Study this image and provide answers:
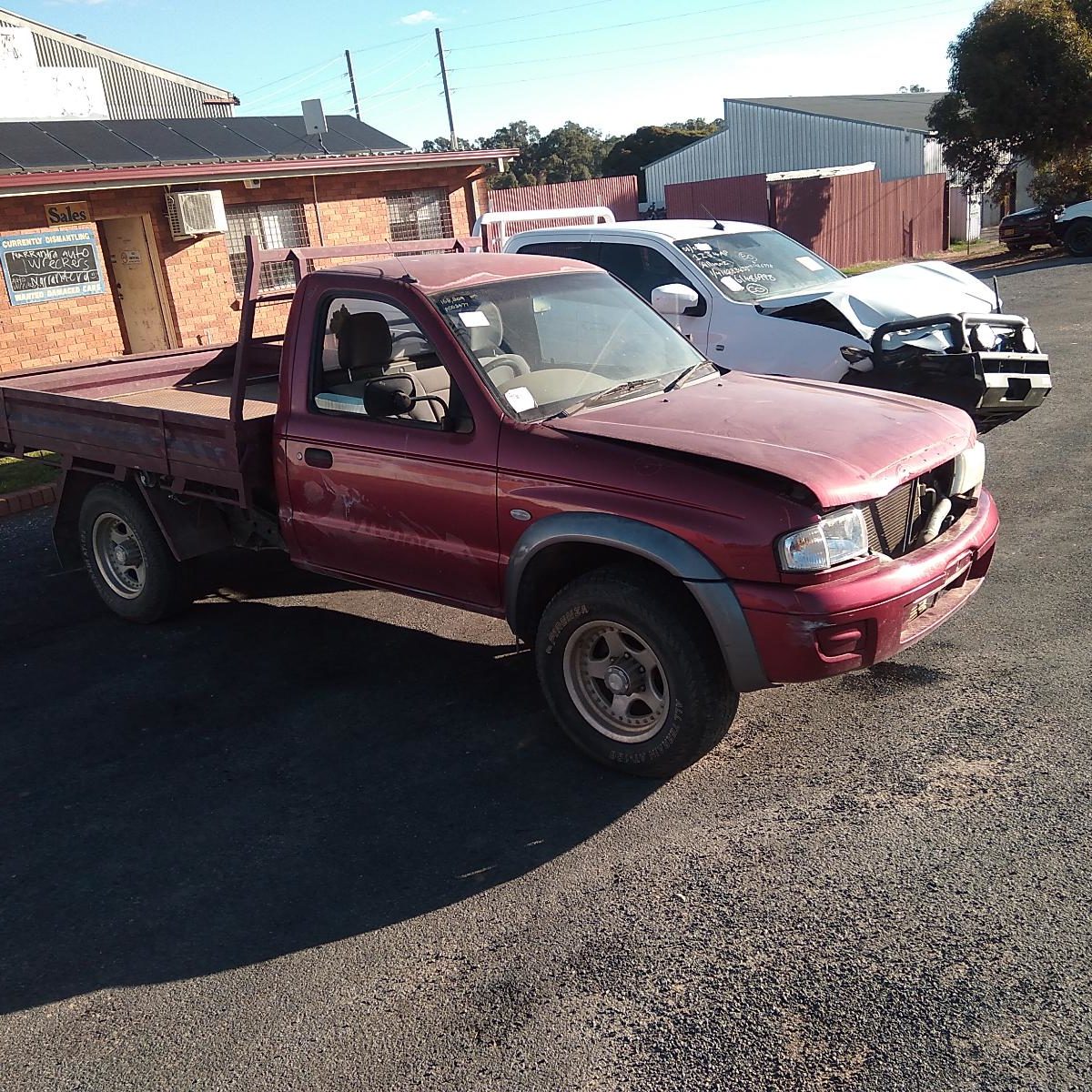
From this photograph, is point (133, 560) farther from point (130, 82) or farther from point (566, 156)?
point (566, 156)

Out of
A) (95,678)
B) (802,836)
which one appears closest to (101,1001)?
(802,836)

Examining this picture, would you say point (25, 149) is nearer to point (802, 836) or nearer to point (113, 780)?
→ point (113, 780)

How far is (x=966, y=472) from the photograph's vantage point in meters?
4.71

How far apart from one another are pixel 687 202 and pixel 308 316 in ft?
83.0

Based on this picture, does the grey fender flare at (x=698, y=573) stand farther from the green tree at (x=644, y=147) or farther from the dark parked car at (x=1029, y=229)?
the green tree at (x=644, y=147)

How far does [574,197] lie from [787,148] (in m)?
18.6

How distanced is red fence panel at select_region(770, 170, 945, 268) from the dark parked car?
4007 mm

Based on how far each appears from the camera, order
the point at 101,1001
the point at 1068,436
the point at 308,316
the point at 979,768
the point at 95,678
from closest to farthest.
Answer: the point at 101,1001 → the point at 979,768 → the point at 308,316 → the point at 95,678 → the point at 1068,436

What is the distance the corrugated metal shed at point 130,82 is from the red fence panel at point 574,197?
7.48 m

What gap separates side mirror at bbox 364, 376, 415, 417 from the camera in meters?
4.74

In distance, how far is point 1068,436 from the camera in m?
8.82

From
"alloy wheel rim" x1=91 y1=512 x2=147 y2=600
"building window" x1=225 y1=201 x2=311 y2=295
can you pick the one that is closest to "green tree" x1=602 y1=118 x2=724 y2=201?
"building window" x1=225 y1=201 x2=311 y2=295

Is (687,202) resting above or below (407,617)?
above

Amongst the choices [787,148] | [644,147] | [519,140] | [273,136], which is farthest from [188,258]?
[519,140]
